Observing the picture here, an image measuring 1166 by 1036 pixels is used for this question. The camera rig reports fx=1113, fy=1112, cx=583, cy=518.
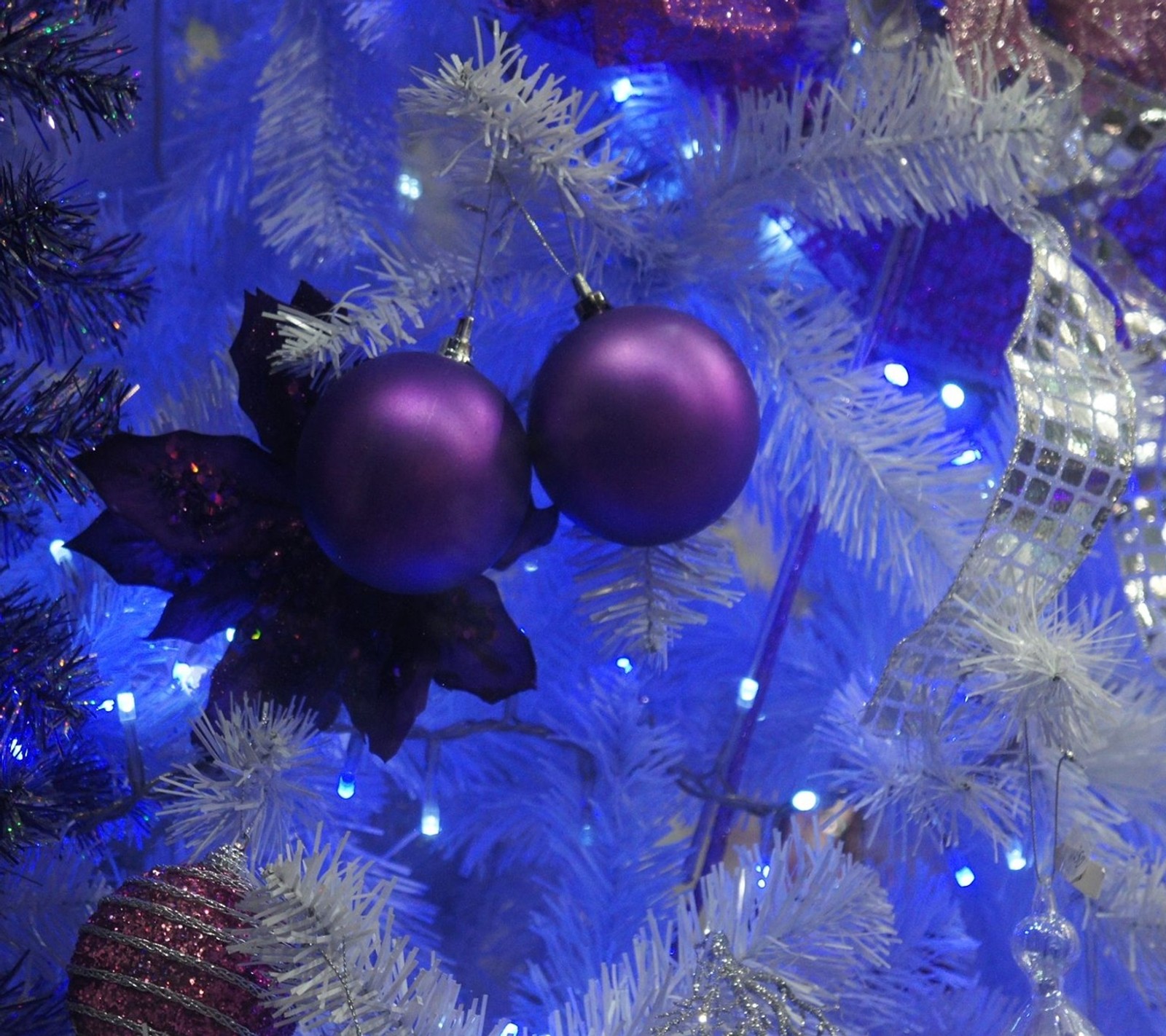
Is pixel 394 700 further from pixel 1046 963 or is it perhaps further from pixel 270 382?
pixel 1046 963

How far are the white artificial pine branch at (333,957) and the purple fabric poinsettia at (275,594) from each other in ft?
0.48

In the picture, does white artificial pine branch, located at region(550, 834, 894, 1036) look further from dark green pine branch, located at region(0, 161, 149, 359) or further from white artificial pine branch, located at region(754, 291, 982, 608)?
dark green pine branch, located at region(0, 161, 149, 359)

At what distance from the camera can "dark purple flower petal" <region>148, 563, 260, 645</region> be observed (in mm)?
562

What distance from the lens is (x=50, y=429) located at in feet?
1.62

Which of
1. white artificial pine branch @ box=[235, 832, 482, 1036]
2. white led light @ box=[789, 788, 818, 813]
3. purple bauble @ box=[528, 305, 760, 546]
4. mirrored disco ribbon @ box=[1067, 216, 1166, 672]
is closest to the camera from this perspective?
white artificial pine branch @ box=[235, 832, 482, 1036]

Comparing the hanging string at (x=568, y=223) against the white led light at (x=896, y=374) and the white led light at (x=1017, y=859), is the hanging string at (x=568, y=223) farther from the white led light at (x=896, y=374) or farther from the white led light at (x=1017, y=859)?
the white led light at (x=1017, y=859)

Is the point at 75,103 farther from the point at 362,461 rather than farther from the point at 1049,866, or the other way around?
the point at 1049,866

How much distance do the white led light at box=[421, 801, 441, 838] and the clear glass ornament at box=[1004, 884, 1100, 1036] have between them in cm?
36

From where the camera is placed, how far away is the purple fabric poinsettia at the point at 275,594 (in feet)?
1.82

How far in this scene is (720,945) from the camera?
0.47m

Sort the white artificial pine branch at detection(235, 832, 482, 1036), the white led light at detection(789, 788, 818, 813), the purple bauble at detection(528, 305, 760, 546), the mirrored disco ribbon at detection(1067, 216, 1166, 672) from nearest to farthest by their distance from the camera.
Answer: the white artificial pine branch at detection(235, 832, 482, 1036) → the purple bauble at detection(528, 305, 760, 546) → the mirrored disco ribbon at detection(1067, 216, 1166, 672) → the white led light at detection(789, 788, 818, 813)

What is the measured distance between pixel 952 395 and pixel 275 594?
42 centimetres

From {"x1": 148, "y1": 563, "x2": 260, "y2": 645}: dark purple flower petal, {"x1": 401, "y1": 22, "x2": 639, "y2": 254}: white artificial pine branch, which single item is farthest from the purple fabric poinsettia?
{"x1": 401, "y1": 22, "x2": 639, "y2": 254}: white artificial pine branch

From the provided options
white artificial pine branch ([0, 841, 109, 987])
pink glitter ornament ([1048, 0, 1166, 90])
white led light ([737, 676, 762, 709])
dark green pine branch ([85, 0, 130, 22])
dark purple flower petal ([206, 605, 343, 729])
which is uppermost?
dark green pine branch ([85, 0, 130, 22])
